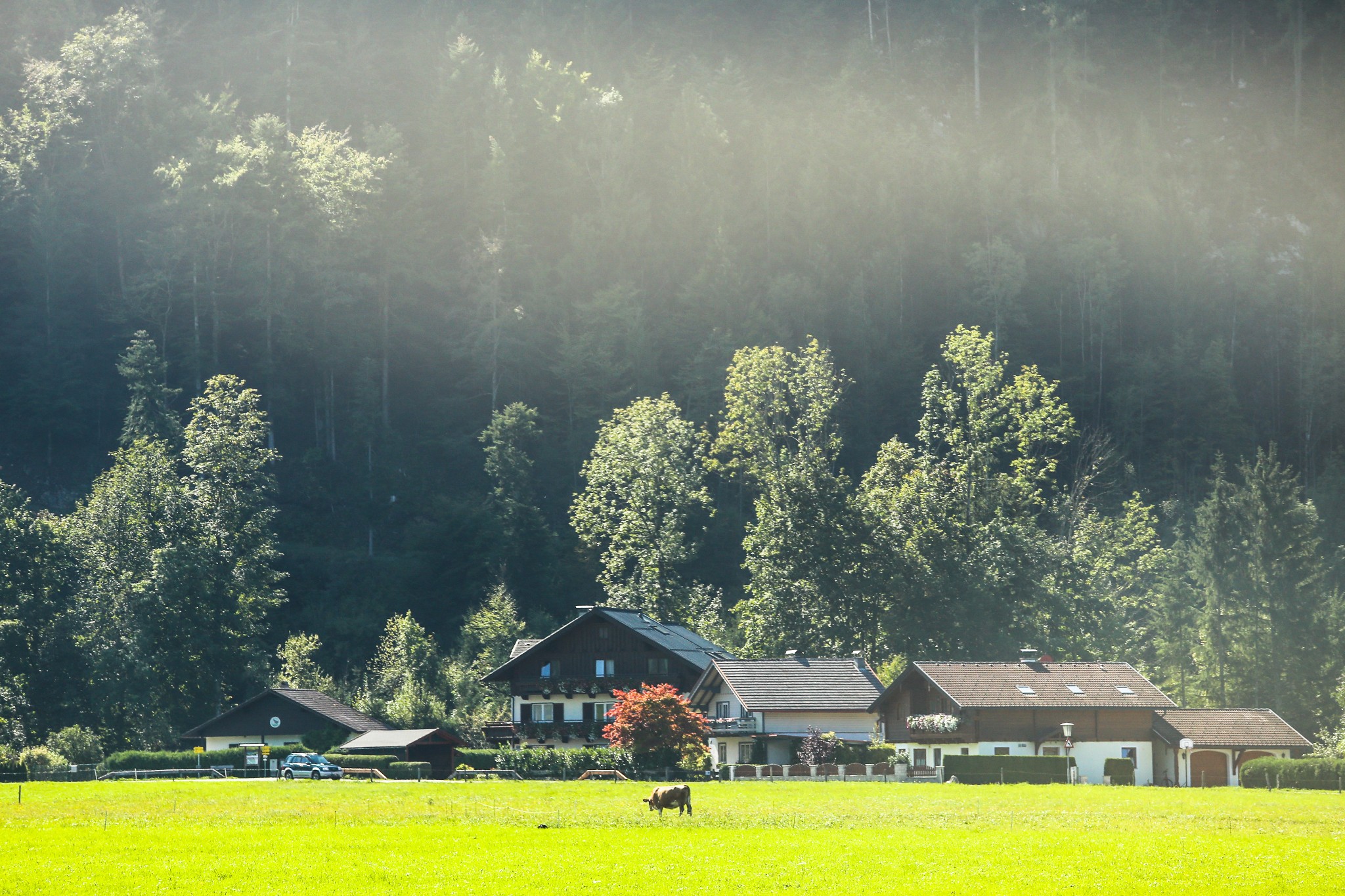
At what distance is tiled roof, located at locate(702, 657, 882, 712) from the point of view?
6856cm

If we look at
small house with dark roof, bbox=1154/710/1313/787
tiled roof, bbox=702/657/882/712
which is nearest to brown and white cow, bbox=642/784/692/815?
tiled roof, bbox=702/657/882/712

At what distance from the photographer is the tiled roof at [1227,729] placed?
62.4m

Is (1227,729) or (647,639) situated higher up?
(647,639)

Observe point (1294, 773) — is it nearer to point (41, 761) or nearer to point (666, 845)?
point (666, 845)

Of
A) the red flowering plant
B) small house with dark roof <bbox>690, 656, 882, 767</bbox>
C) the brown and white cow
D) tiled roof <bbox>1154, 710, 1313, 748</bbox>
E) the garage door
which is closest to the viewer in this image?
the brown and white cow

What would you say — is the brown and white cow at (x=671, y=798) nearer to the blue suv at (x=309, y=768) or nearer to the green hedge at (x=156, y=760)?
the blue suv at (x=309, y=768)

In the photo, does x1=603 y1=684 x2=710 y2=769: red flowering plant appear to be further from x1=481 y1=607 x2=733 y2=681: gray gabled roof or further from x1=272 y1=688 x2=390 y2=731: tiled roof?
x1=272 y1=688 x2=390 y2=731: tiled roof

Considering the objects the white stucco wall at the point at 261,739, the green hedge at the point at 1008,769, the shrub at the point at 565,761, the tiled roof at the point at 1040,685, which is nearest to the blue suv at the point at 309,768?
the shrub at the point at 565,761

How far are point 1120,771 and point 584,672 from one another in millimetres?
28693

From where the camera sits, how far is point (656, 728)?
5925cm

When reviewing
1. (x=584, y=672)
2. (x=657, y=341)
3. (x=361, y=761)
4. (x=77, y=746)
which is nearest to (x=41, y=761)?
(x=77, y=746)

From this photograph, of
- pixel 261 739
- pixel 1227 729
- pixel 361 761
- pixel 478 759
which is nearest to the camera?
pixel 1227 729

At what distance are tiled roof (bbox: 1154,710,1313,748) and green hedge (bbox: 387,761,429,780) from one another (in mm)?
32471

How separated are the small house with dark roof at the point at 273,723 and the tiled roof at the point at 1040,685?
28.2 metres
